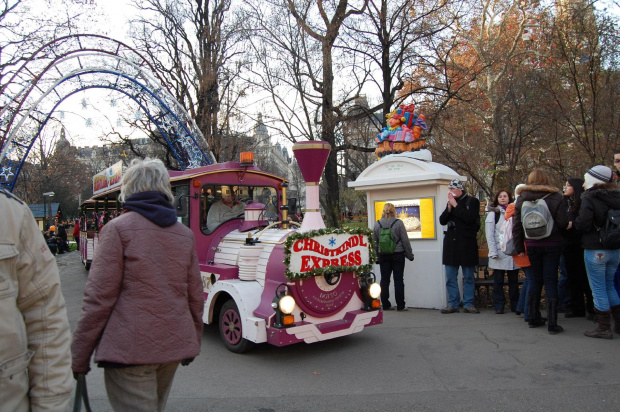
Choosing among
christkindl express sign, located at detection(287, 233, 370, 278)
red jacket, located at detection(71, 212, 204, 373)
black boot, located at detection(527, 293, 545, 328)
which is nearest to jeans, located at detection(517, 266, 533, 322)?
black boot, located at detection(527, 293, 545, 328)

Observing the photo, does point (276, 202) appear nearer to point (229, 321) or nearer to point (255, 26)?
point (229, 321)

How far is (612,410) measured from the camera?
3680mm

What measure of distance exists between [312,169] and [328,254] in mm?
1036

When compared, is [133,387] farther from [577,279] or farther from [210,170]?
[577,279]

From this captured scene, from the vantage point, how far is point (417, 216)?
25.3 ft

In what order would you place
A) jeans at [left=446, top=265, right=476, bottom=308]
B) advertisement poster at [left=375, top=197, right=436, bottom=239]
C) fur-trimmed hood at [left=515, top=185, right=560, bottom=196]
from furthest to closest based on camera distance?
advertisement poster at [left=375, top=197, right=436, bottom=239] < jeans at [left=446, top=265, right=476, bottom=308] < fur-trimmed hood at [left=515, top=185, right=560, bottom=196]

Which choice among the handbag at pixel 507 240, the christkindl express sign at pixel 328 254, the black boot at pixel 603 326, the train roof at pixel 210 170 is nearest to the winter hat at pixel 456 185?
the handbag at pixel 507 240

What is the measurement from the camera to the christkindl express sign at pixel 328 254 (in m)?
4.95

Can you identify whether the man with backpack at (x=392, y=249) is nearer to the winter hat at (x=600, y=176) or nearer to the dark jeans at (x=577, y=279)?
the dark jeans at (x=577, y=279)

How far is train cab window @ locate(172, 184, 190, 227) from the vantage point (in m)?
5.97

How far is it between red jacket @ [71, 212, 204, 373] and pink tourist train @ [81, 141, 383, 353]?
247 centimetres

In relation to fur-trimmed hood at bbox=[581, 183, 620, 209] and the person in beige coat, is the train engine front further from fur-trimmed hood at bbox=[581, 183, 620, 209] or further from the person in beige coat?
the person in beige coat

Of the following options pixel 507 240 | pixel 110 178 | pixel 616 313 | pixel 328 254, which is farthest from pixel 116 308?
pixel 110 178

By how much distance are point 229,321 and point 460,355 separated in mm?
2721
